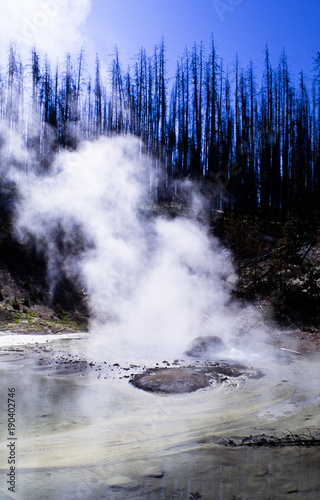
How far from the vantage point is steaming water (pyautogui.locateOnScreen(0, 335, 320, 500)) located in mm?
3033

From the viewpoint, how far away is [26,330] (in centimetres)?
1131

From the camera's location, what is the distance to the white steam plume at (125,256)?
12672mm

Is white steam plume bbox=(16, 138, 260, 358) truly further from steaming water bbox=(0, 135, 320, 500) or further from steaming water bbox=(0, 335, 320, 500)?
steaming water bbox=(0, 335, 320, 500)

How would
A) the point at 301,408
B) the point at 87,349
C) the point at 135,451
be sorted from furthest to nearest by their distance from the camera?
1. the point at 87,349
2. the point at 301,408
3. the point at 135,451

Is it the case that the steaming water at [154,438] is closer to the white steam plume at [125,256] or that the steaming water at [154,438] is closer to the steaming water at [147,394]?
the steaming water at [147,394]

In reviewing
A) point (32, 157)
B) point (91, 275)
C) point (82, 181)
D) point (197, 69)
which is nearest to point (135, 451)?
point (91, 275)

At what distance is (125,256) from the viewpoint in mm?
16438

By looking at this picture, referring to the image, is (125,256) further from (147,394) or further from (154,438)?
(154,438)

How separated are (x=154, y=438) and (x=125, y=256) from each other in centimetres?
1265

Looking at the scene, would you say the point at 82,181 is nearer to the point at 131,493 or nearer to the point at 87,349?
the point at 87,349

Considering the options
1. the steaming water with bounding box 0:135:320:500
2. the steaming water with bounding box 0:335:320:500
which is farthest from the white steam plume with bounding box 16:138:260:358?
the steaming water with bounding box 0:335:320:500

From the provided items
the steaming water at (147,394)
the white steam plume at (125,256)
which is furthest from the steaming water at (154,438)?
the white steam plume at (125,256)

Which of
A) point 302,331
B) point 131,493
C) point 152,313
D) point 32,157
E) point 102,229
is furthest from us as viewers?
point 32,157

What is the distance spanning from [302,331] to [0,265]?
12714mm
